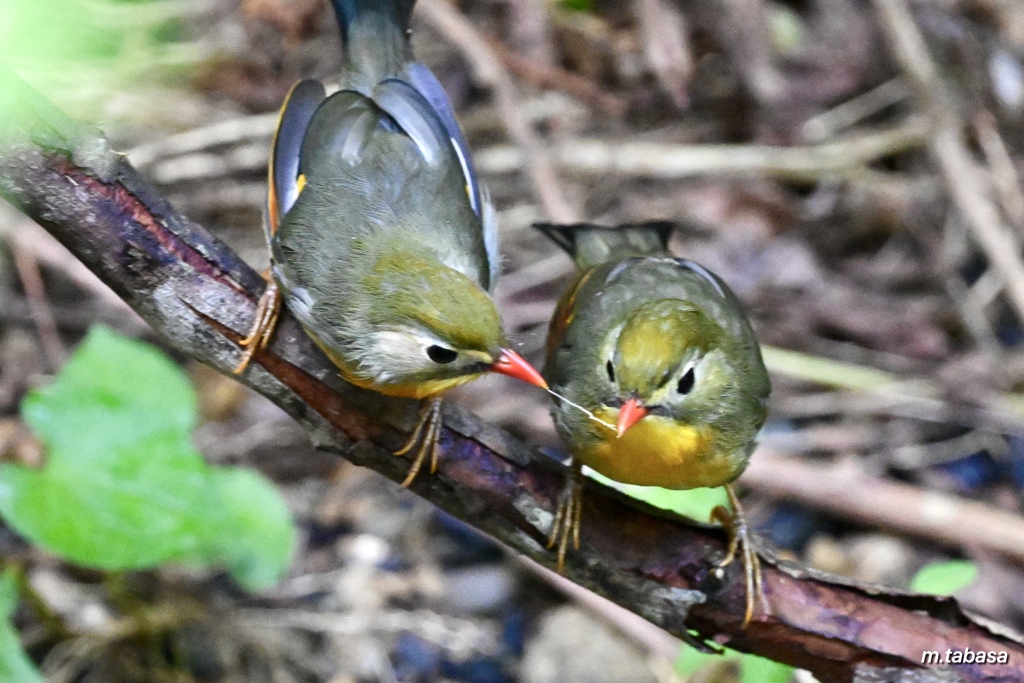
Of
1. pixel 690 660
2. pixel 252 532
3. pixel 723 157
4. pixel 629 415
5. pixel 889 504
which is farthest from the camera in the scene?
pixel 723 157

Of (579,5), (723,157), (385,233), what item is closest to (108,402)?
(385,233)

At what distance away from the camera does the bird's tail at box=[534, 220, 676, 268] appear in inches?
126

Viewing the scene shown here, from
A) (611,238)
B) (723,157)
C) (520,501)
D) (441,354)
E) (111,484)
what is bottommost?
(111,484)

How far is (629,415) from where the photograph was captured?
2.37 m

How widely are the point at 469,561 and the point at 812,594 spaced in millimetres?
2041

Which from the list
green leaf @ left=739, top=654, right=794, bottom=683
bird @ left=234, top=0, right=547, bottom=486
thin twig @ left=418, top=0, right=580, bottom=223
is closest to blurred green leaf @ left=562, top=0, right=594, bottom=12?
thin twig @ left=418, top=0, right=580, bottom=223

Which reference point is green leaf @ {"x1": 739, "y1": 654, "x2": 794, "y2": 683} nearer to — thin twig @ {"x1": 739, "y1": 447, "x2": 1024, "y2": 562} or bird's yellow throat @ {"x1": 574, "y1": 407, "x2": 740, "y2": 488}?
bird's yellow throat @ {"x1": 574, "y1": 407, "x2": 740, "y2": 488}

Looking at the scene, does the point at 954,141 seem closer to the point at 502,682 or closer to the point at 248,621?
the point at 502,682

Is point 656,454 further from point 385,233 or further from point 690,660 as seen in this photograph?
point 385,233

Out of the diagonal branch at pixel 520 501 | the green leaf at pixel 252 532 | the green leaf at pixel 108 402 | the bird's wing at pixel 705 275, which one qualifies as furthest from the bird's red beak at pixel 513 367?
the green leaf at pixel 252 532

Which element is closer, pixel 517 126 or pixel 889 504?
pixel 889 504

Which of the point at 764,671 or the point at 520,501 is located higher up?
the point at 520,501

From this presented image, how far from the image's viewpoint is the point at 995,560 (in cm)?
415

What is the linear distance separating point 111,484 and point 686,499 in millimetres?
1703
